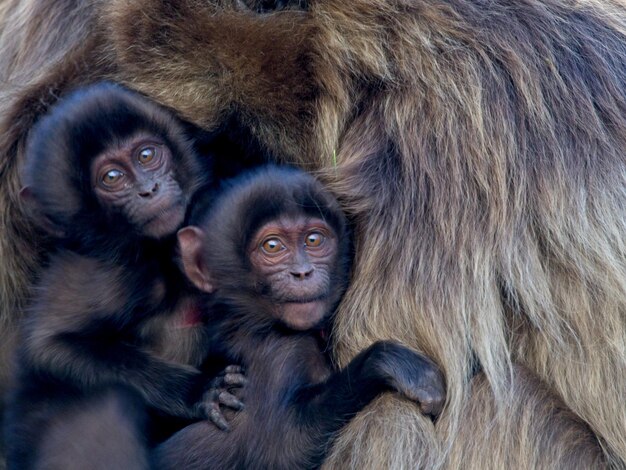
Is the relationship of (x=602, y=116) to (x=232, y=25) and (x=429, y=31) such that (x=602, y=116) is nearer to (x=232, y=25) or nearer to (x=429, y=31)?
(x=429, y=31)

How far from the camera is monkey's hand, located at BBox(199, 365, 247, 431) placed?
A: 3.62 m

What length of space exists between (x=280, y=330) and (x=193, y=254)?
17.2 inches

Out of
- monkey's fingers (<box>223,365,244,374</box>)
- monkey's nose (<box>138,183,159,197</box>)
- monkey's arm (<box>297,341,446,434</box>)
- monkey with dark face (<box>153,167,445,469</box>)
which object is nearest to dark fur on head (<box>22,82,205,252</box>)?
monkey's nose (<box>138,183,159,197</box>)

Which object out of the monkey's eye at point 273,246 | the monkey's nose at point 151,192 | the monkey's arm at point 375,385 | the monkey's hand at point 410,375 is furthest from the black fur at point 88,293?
the monkey's hand at point 410,375

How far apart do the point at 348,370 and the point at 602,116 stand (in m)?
1.36

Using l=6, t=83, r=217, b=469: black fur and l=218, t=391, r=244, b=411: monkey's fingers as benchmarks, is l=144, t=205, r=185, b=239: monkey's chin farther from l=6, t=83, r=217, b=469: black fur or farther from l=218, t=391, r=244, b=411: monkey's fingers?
l=218, t=391, r=244, b=411: monkey's fingers

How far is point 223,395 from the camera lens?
364 cm

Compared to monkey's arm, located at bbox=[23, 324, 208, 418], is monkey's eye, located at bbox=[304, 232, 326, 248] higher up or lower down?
higher up

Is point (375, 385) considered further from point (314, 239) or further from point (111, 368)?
point (111, 368)

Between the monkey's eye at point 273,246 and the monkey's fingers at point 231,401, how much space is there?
1.81 ft

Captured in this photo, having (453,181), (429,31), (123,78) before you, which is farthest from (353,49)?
(123,78)

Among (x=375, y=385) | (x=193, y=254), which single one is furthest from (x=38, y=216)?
(x=375, y=385)

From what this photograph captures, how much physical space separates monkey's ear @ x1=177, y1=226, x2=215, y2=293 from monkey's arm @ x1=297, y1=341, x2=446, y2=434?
0.63 m

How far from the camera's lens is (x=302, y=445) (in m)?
3.59
